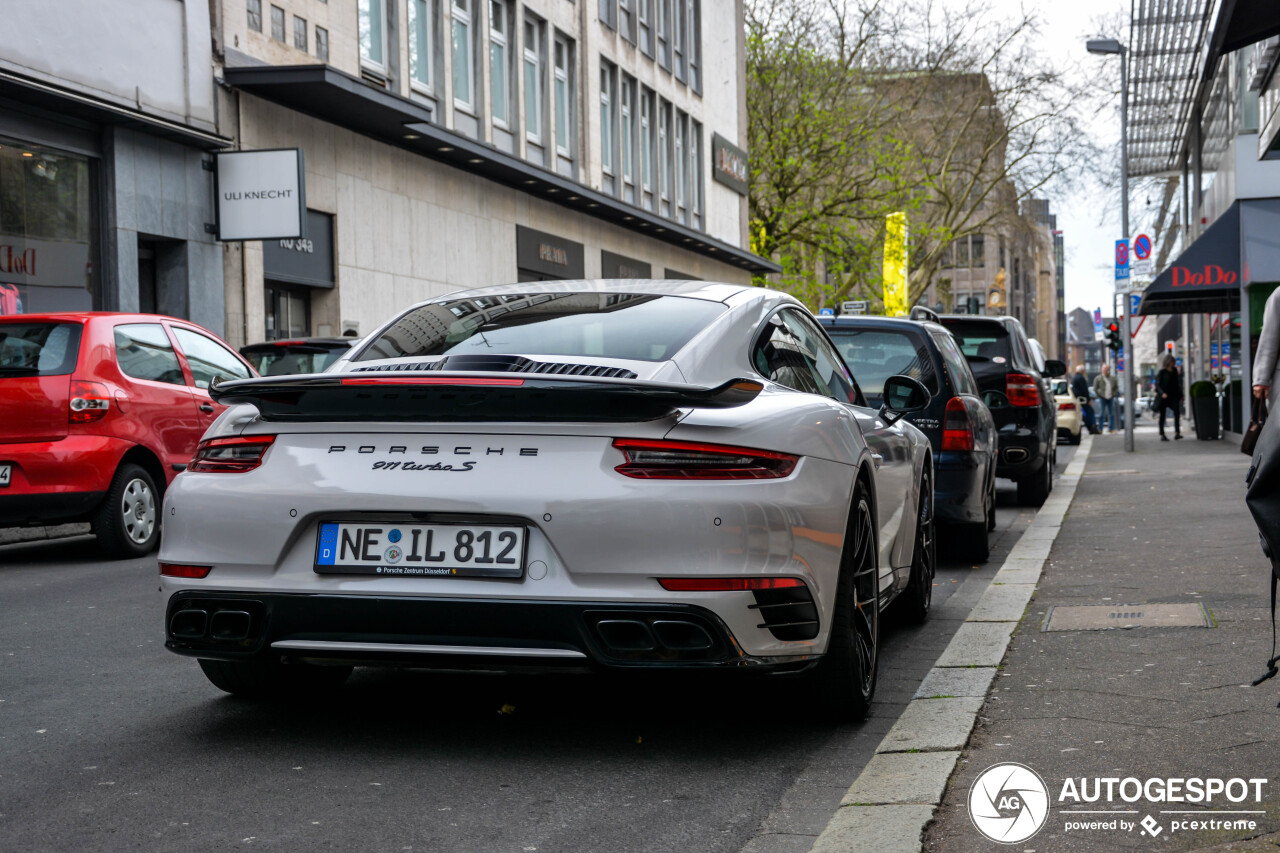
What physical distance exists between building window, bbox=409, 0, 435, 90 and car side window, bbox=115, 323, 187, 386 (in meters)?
14.3

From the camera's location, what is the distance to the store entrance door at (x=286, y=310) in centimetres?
2117

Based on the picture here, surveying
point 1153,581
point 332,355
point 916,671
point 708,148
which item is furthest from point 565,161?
point 916,671

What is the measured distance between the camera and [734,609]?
4.20 m

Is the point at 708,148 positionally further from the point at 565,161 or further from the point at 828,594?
the point at 828,594

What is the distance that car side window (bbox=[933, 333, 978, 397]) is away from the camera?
10109mm

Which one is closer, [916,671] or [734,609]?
[734,609]

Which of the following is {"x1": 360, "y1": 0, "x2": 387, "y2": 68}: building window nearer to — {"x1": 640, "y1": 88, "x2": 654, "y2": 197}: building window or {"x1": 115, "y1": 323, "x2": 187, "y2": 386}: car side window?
{"x1": 115, "y1": 323, "x2": 187, "y2": 386}: car side window

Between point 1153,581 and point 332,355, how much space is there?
7.81 meters

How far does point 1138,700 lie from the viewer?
17.1 feet

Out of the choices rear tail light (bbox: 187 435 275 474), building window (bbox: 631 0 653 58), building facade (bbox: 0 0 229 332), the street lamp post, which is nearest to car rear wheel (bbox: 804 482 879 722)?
rear tail light (bbox: 187 435 275 474)

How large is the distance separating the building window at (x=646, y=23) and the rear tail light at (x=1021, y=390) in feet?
76.2

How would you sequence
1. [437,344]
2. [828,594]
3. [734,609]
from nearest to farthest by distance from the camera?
[734,609] < [828,594] < [437,344]

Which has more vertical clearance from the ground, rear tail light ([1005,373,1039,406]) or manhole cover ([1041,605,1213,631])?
rear tail light ([1005,373,1039,406])

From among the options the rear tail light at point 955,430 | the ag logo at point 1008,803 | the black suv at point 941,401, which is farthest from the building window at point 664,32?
the ag logo at point 1008,803
